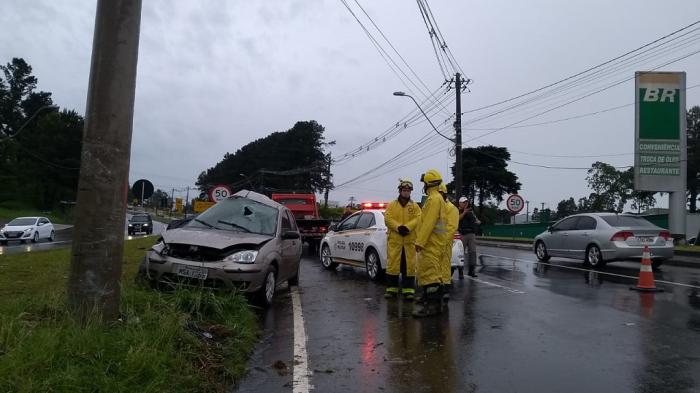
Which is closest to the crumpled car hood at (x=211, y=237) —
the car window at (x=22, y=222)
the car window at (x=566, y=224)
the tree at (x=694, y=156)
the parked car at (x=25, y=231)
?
the car window at (x=566, y=224)

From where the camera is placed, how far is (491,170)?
60.8m

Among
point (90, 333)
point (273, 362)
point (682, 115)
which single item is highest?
point (682, 115)

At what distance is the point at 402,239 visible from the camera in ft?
29.0

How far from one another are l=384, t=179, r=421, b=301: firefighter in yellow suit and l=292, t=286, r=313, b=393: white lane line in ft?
6.22

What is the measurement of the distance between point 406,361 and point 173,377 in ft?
6.93

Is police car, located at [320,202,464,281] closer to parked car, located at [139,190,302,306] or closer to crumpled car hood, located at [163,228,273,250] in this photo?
parked car, located at [139,190,302,306]

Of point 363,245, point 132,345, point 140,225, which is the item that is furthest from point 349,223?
point 140,225

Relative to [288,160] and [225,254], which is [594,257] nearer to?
[225,254]

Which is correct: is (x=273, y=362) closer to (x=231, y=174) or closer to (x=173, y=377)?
(x=173, y=377)

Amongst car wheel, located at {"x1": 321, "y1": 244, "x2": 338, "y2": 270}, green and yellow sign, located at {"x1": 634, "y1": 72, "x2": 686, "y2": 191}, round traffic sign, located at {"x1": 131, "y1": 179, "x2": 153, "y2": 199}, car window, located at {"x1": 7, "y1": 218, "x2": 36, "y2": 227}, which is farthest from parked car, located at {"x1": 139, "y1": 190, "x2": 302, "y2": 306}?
car window, located at {"x1": 7, "y1": 218, "x2": 36, "y2": 227}

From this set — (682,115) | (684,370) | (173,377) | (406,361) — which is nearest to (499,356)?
(406,361)

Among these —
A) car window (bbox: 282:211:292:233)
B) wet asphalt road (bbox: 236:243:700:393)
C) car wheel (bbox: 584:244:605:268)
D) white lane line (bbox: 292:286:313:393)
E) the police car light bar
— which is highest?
the police car light bar

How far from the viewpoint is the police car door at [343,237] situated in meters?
12.1

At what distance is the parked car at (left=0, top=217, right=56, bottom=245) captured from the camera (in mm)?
29281
